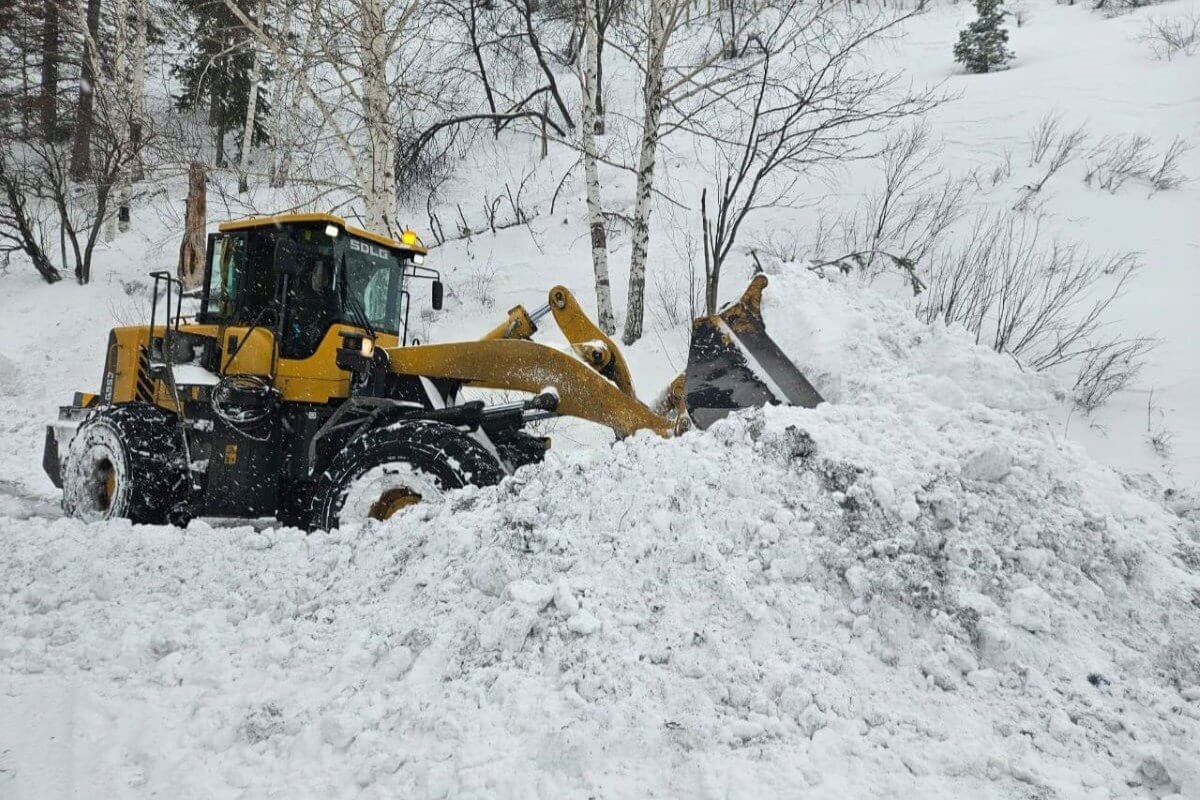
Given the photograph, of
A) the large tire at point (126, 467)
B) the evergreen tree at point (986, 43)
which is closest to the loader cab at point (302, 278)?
the large tire at point (126, 467)

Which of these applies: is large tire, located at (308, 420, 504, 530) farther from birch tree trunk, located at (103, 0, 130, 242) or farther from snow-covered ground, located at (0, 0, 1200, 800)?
birch tree trunk, located at (103, 0, 130, 242)

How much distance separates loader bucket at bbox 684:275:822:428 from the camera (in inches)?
155

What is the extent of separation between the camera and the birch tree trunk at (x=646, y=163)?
8.94 metres

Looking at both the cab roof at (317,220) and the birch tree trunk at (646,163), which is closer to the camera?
the cab roof at (317,220)

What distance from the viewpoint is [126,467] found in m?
4.84

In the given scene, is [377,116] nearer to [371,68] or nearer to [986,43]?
[371,68]

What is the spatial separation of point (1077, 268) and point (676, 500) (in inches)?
314

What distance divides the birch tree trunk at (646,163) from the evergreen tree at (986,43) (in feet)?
29.0

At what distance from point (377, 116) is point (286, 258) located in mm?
5287

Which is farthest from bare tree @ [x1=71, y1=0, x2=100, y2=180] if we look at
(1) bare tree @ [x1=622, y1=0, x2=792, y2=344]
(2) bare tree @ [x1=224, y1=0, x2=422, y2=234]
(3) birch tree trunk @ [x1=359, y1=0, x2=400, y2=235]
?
(1) bare tree @ [x1=622, y1=0, x2=792, y2=344]

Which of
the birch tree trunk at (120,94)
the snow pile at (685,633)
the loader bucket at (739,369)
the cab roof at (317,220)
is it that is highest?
the birch tree trunk at (120,94)

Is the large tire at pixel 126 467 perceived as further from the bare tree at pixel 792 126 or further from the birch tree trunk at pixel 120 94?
the birch tree trunk at pixel 120 94

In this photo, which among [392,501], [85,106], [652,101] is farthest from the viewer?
[85,106]

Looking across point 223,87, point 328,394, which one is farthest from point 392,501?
point 223,87
